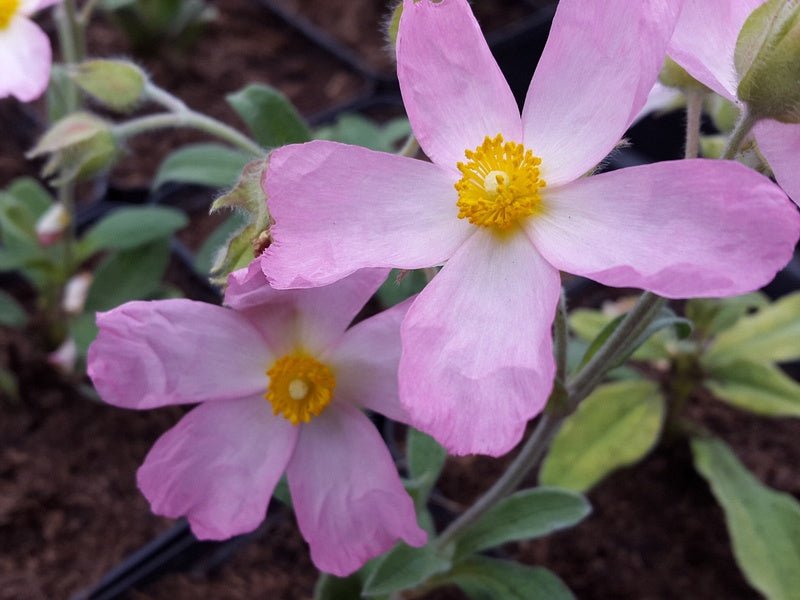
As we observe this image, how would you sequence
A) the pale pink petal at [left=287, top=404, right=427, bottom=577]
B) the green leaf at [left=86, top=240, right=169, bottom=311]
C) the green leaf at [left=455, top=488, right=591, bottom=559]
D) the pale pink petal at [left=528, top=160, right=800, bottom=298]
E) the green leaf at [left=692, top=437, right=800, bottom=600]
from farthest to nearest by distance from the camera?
1. the green leaf at [left=86, top=240, right=169, bottom=311]
2. the green leaf at [left=692, top=437, right=800, bottom=600]
3. the green leaf at [left=455, top=488, right=591, bottom=559]
4. the pale pink petal at [left=287, top=404, right=427, bottom=577]
5. the pale pink petal at [left=528, top=160, right=800, bottom=298]

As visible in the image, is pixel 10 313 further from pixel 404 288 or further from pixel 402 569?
pixel 402 569

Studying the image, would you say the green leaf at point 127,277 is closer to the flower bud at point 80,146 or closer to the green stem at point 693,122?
the flower bud at point 80,146

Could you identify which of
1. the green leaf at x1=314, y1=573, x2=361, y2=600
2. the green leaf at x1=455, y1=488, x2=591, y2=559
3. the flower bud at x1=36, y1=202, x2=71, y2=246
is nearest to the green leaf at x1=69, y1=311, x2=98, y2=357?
the flower bud at x1=36, y1=202, x2=71, y2=246

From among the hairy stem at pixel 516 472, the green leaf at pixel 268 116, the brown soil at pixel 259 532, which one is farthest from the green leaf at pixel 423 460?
the green leaf at pixel 268 116

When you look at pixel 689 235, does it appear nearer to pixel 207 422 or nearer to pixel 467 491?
pixel 207 422

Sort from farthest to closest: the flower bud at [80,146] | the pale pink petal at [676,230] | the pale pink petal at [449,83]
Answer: the flower bud at [80,146] < the pale pink petal at [449,83] < the pale pink petal at [676,230]

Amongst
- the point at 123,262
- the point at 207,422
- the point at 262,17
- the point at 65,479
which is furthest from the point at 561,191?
the point at 262,17

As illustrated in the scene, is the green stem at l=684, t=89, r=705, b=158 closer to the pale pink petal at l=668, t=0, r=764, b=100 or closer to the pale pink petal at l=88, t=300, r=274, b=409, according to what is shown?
the pale pink petal at l=668, t=0, r=764, b=100

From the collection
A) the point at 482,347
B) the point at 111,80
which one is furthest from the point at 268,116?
the point at 482,347
